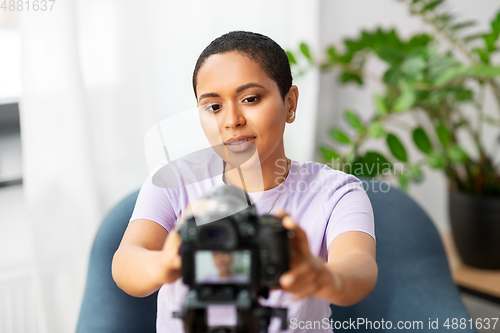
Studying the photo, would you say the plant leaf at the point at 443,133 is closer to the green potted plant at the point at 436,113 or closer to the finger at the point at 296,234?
the green potted plant at the point at 436,113

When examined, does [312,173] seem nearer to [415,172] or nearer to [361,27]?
[415,172]

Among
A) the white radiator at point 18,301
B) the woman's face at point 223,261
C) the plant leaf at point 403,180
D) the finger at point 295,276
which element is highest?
the woman's face at point 223,261

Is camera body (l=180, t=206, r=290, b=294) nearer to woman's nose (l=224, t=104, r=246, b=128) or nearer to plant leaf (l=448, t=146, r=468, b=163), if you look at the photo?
woman's nose (l=224, t=104, r=246, b=128)

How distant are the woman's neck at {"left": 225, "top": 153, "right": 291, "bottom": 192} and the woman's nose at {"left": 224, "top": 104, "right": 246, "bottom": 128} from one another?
0.06 m

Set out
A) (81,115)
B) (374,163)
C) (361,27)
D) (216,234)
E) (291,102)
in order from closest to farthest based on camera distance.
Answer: (216,234), (291,102), (374,163), (81,115), (361,27)

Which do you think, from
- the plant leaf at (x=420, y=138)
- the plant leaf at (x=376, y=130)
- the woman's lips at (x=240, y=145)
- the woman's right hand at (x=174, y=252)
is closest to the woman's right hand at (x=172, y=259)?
the woman's right hand at (x=174, y=252)

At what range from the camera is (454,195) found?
1.35 meters

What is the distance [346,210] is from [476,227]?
103 centimetres

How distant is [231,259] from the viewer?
0.34 meters

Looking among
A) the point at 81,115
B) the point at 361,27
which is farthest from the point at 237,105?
the point at 361,27

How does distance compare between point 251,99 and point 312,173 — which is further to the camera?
point 312,173

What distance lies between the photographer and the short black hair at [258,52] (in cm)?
42

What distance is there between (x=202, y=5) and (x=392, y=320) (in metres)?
0.72

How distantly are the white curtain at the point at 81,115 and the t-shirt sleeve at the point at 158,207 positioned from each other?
12.4 inches
